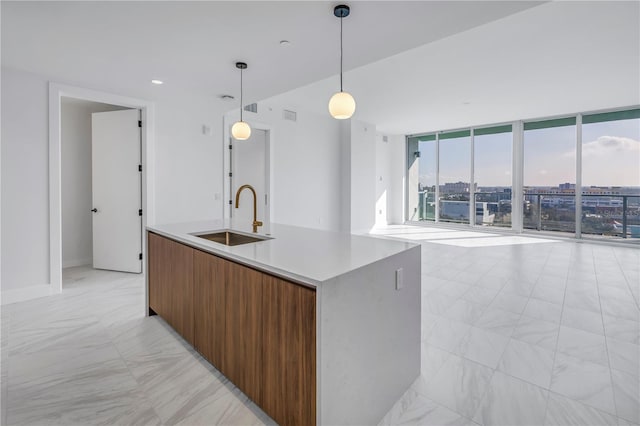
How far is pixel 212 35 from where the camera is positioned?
2682 millimetres

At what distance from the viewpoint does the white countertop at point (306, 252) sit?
4.58ft

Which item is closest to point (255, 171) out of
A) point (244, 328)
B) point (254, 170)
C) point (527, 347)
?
point (254, 170)

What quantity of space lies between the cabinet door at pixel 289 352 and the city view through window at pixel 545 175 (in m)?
8.08

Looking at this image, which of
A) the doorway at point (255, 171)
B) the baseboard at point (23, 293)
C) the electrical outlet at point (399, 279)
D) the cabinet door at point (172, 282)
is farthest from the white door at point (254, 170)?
the electrical outlet at point (399, 279)

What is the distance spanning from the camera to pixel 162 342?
2.47m

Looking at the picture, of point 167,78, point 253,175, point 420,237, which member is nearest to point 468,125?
point 420,237

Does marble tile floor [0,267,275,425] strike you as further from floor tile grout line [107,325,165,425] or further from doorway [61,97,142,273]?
doorway [61,97,142,273]

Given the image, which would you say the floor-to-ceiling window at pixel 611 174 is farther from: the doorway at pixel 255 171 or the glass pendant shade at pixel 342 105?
the glass pendant shade at pixel 342 105

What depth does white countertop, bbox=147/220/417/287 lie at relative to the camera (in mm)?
1396

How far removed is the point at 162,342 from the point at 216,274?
105cm

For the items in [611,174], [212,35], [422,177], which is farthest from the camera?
[422,177]

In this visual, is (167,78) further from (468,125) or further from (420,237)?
(468,125)

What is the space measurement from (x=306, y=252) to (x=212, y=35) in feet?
7.02

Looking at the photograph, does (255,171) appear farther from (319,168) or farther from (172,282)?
(172,282)
